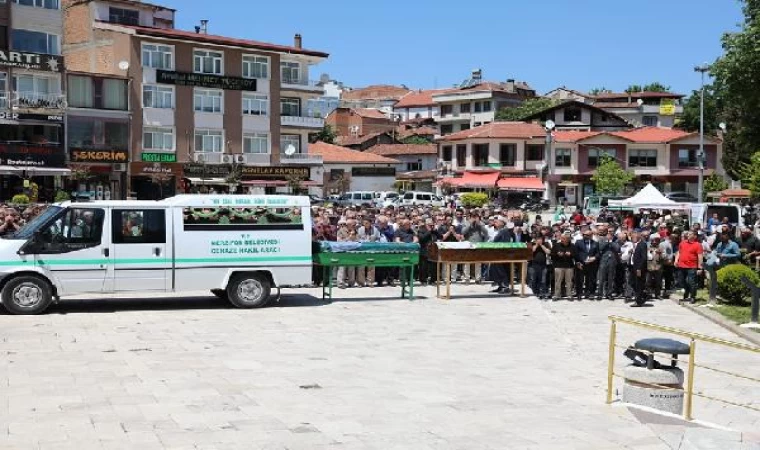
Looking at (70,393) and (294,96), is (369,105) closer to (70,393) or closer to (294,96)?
(294,96)

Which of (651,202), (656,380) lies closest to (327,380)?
(656,380)

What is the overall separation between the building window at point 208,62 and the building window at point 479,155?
28028 mm

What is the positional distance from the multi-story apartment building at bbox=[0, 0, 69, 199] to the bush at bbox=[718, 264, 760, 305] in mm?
38613

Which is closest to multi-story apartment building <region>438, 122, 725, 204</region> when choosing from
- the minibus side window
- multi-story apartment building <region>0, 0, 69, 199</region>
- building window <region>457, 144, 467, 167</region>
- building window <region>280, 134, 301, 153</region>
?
building window <region>457, 144, 467, 167</region>

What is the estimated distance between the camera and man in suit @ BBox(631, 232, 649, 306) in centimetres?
1967

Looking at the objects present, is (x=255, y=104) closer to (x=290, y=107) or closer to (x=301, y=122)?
(x=290, y=107)

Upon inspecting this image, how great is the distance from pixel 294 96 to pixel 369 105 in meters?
76.8

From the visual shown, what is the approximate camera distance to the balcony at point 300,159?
6391cm

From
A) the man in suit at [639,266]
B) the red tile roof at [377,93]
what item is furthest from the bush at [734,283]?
the red tile roof at [377,93]

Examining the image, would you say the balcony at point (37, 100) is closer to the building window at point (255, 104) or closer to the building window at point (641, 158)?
the building window at point (255, 104)

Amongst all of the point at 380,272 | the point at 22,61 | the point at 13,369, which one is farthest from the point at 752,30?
the point at 22,61

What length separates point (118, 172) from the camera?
178ft

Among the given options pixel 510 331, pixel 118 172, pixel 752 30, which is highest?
pixel 752 30

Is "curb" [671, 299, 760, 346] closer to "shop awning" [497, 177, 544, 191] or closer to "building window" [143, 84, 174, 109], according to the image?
"building window" [143, 84, 174, 109]
